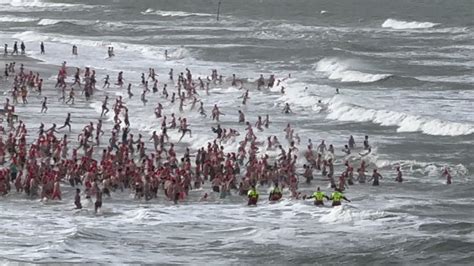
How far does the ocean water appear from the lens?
84.4 feet

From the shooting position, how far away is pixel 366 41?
8619 cm

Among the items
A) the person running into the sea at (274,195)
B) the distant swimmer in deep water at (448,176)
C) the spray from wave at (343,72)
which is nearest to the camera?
the person running into the sea at (274,195)

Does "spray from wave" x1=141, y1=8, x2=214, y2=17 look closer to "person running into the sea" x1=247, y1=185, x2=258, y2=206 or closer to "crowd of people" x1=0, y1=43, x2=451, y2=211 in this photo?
"crowd of people" x1=0, y1=43, x2=451, y2=211

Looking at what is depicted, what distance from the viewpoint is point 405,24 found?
103375 millimetres

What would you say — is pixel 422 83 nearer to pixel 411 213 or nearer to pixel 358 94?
pixel 358 94

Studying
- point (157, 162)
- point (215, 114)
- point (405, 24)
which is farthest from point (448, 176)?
point (405, 24)

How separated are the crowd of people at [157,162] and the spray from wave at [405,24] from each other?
5798 centimetres

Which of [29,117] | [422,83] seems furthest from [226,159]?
[422,83]

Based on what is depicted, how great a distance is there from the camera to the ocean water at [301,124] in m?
25.7

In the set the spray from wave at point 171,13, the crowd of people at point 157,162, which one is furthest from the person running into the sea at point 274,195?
the spray from wave at point 171,13

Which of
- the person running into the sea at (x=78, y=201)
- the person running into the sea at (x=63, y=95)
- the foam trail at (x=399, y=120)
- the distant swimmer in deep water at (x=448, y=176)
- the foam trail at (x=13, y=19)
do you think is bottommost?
the person running into the sea at (x=78, y=201)

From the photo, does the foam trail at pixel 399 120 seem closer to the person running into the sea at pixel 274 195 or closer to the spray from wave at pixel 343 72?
the spray from wave at pixel 343 72

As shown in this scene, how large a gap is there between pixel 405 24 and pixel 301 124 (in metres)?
59.6

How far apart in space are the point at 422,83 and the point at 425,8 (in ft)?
211
